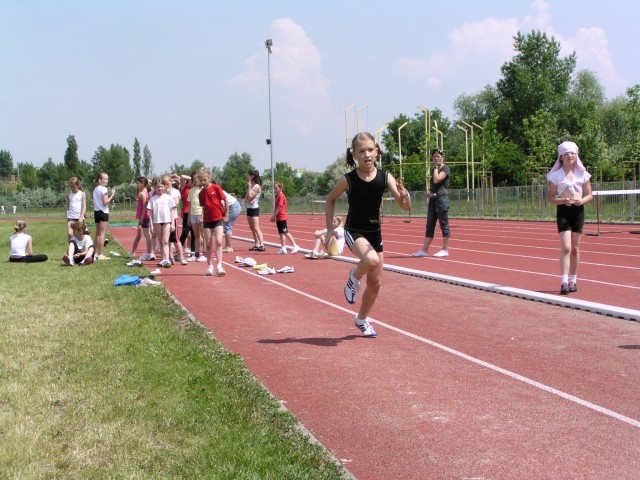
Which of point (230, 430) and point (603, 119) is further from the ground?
point (603, 119)

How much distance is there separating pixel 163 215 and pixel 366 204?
Answer: 839 cm

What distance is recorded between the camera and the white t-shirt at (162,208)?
14.8m

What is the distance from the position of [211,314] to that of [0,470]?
17.2 ft

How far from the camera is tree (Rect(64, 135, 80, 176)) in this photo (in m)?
134

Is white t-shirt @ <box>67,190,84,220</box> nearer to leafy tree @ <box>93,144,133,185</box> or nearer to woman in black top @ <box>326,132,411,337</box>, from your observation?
woman in black top @ <box>326,132,411,337</box>

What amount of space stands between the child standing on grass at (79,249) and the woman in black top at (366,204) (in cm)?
936

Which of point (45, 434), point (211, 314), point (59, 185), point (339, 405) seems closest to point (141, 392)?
point (45, 434)

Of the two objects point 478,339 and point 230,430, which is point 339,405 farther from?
point 478,339

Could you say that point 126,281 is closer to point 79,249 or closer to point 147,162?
point 79,249

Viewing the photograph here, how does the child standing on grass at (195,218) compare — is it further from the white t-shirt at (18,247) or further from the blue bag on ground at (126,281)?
the blue bag on ground at (126,281)

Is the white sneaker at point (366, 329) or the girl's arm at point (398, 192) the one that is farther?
the white sneaker at point (366, 329)

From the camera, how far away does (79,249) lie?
15609mm

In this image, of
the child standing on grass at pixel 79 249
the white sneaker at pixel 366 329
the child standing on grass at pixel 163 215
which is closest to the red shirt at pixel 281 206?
the child standing on grass at pixel 163 215

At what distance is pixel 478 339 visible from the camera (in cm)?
711
